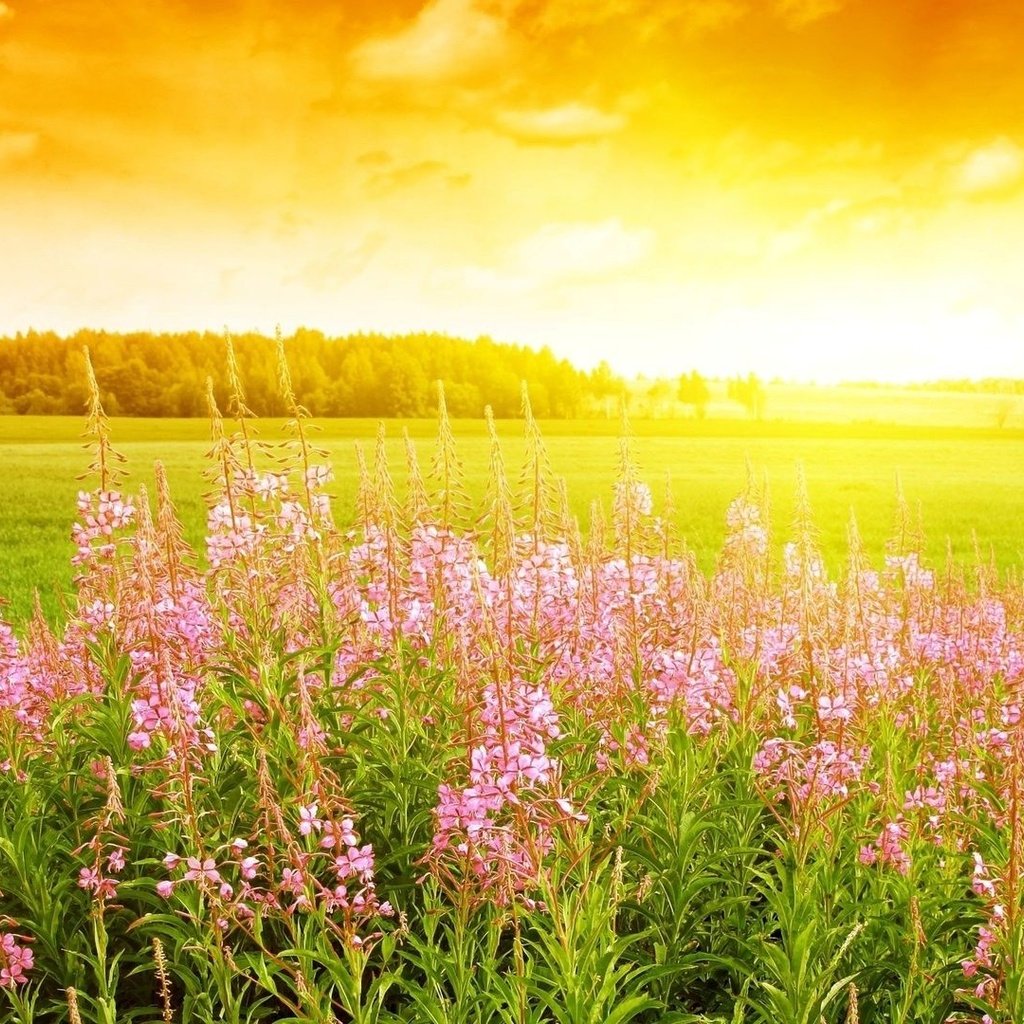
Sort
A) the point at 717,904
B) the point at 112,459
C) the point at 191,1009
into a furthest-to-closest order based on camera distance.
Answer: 1. the point at 112,459
2. the point at 717,904
3. the point at 191,1009

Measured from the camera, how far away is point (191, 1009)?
12.7ft

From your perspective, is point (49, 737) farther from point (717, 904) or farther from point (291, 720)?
point (717, 904)

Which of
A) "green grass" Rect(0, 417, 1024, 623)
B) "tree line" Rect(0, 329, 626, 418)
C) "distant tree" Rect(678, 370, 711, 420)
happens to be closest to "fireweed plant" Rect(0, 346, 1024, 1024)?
"green grass" Rect(0, 417, 1024, 623)

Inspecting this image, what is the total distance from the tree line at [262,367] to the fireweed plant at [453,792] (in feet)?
178

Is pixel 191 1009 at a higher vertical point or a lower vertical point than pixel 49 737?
lower

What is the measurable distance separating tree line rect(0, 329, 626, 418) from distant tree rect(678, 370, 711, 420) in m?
18.6

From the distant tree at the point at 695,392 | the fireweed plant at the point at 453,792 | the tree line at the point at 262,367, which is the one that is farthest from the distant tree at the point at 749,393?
the fireweed plant at the point at 453,792

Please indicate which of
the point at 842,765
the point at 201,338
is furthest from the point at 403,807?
the point at 201,338

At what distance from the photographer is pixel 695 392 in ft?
269

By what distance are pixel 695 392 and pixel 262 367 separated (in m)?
40.5

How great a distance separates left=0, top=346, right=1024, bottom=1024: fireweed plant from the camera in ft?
11.4

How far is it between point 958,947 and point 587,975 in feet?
7.33

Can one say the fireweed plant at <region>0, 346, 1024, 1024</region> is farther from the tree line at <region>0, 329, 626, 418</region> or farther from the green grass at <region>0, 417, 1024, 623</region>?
the tree line at <region>0, 329, 626, 418</region>

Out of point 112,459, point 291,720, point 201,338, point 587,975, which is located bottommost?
point 587,975
